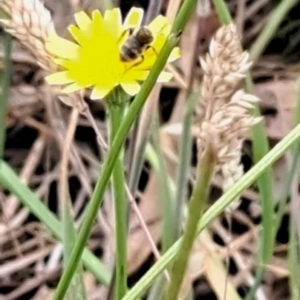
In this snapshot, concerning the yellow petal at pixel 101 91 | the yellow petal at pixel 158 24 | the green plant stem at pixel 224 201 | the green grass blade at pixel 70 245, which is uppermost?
the yellow petal at pixel 158 24

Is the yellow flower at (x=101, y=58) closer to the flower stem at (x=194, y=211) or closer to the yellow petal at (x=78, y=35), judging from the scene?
the yellow petal at (x=78, y=35)

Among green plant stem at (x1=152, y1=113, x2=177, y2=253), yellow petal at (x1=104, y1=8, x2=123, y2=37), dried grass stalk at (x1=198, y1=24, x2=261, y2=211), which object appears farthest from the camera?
green plant stem at (x1=152, y1=113, x2=177, y2=253)

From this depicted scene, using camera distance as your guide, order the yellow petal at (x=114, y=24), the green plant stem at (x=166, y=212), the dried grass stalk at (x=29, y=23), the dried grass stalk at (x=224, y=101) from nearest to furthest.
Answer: the dried grass stalk at (x=224, y=101) < the dried grass stalk at (x=29, y=23) < the yellow petal at (x=114, y=24) < the green plant stem at (x=166, y=212)

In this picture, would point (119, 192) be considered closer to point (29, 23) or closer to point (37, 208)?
point (29, 23)

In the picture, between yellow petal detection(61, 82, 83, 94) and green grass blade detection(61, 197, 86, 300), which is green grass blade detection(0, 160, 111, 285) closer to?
green grass blade detection(61, 197, 86, 300)

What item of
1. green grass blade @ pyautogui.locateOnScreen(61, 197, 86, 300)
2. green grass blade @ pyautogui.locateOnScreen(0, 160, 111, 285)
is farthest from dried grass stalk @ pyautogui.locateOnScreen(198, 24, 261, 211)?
green grass blade @ pyautogui.locateOnScreen(0, 160, 111, 285)

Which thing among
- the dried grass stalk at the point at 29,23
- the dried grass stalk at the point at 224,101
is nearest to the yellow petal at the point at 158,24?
the dried grass stalk at the point at 29,23

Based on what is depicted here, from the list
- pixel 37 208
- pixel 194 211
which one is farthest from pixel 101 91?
pixel 37 208

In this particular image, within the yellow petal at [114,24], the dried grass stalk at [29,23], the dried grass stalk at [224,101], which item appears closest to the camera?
the dried grass stalk at [224,101]
